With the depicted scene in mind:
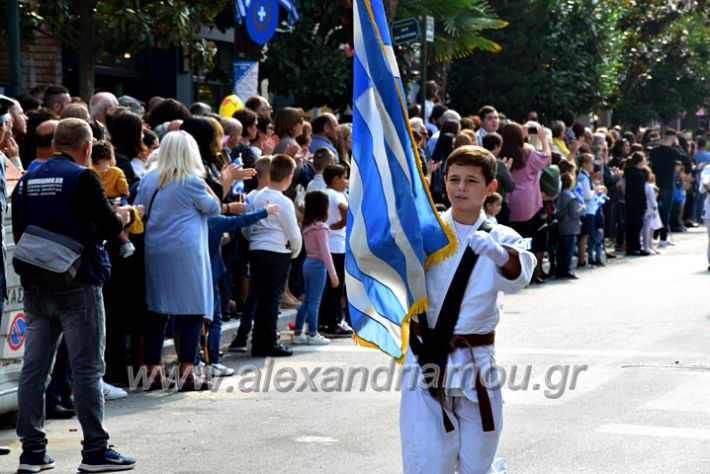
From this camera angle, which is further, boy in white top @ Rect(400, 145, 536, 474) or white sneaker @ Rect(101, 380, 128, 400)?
white sneaker @ Rect(101, 380, 128, 400)

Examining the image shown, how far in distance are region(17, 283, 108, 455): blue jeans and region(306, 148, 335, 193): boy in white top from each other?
18.2 feet

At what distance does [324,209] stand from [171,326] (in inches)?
69.4

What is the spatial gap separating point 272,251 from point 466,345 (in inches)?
231

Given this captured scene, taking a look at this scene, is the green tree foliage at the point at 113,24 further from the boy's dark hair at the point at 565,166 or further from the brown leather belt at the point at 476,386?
the brown leather belt at the point at 476,386

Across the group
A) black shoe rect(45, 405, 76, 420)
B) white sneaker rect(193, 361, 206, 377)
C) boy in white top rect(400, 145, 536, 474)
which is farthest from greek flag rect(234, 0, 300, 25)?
boy in white top rect(400, 145, 536, 474)

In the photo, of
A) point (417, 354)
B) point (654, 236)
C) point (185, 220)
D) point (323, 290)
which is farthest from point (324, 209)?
point (654, 236)

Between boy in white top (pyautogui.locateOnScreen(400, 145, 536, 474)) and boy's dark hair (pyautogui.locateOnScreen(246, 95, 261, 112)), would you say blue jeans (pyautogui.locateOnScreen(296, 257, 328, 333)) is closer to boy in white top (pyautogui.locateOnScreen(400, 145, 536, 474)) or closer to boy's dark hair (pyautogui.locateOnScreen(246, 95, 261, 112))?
boy's dark hair (pyautogui.locateOnScreen(246, 95, 261, 112))

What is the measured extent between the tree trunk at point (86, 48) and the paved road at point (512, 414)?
4.47 metres

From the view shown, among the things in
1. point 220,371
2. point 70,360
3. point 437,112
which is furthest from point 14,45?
point 437,112

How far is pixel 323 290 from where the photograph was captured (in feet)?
41.5

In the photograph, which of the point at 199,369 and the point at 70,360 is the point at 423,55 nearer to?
the point at 199,369

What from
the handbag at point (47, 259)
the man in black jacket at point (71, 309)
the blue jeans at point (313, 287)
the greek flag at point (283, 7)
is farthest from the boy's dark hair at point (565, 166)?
the handbag at point (47, 259)

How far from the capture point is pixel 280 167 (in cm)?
1124

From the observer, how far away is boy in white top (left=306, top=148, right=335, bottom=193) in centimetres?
1295
